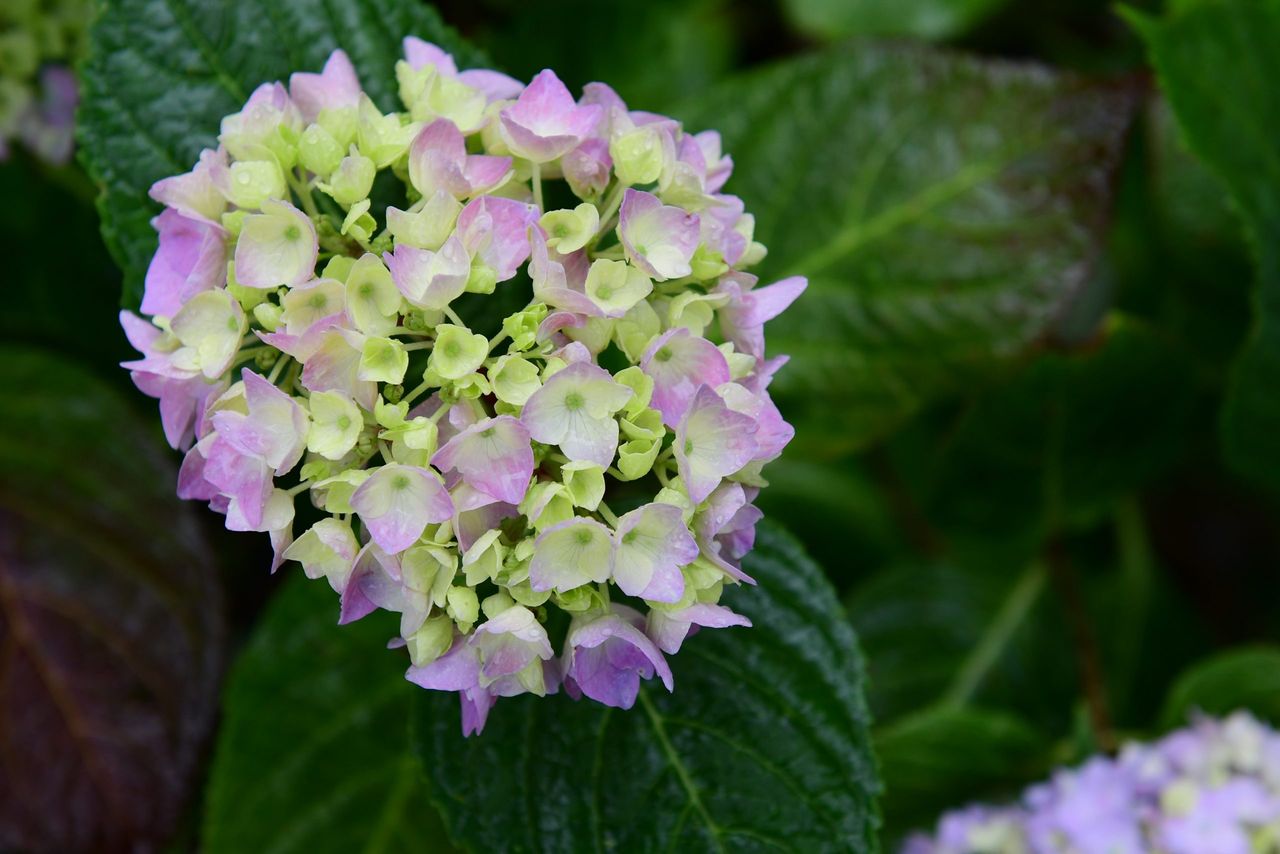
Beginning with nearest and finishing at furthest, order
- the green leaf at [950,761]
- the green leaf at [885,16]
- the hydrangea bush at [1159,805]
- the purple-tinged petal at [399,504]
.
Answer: the purple-tinged petal at [399,504]
the hydrangea bush at [1159,805]
the green leaf at [950,761]
the green leaf at [885,16]

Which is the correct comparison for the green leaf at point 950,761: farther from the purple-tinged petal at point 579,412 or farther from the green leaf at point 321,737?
the purple-tinged petal at point 579,412

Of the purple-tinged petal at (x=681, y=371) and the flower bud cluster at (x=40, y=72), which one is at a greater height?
the flower bud cluster at (x=40, y=72)

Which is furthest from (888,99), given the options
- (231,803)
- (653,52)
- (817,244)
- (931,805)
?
(231,803)

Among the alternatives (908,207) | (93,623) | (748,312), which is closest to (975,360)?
(908,207)

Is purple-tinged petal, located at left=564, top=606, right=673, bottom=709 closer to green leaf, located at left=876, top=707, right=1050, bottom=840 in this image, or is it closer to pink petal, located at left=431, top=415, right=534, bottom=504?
pink petal, located at left=431, top=415, right=534, bottom=504

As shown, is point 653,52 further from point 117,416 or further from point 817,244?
point 117,416

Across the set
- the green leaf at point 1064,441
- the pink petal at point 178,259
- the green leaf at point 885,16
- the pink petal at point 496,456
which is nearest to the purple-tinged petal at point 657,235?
the pink petal at point 496,456
